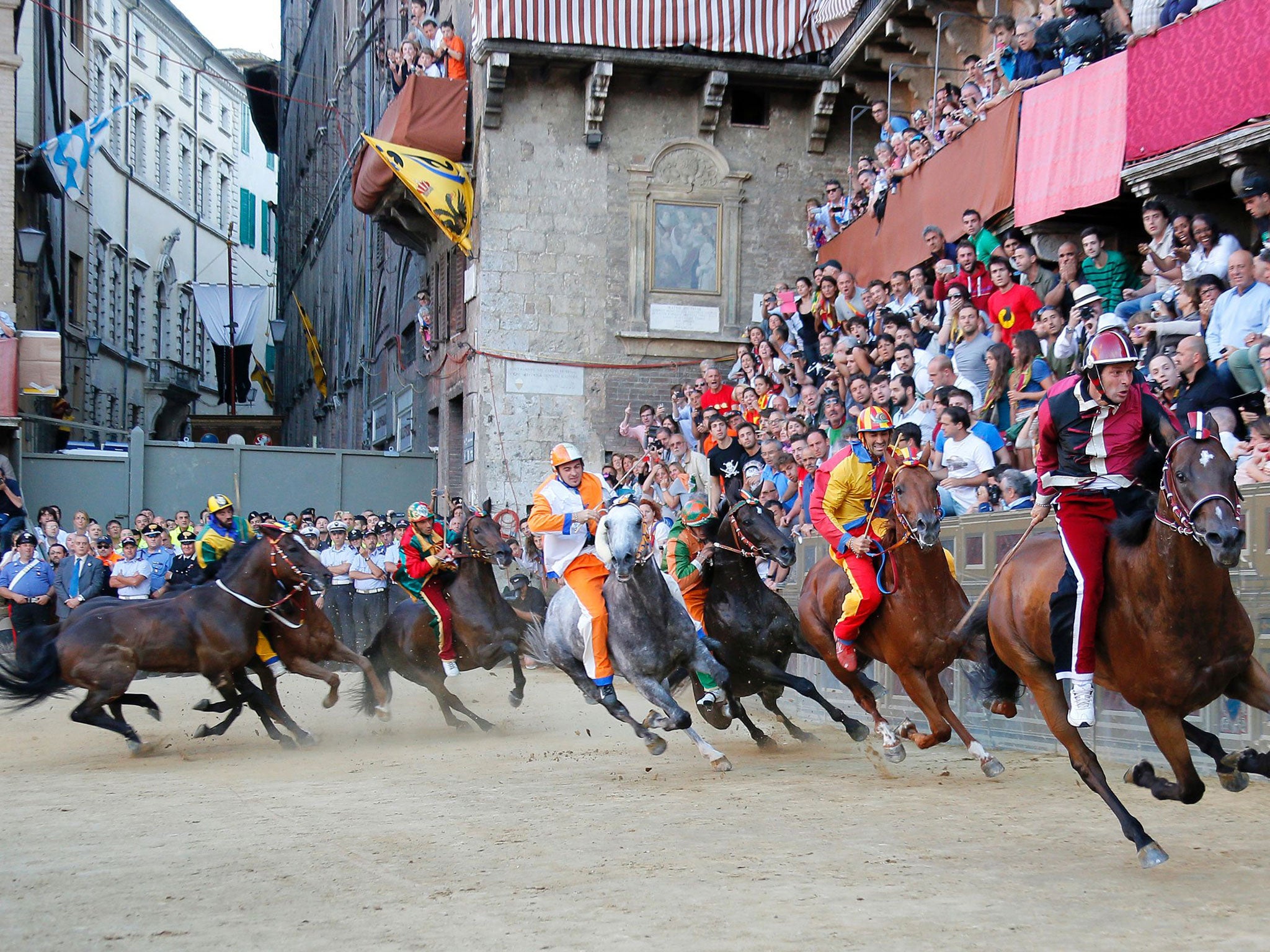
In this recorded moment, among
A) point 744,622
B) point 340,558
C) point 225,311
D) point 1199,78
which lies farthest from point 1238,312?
point 225,311

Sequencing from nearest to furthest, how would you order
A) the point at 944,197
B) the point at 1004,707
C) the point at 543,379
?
the point at 1004,707 < the point at 944,197 < the point at 543,379

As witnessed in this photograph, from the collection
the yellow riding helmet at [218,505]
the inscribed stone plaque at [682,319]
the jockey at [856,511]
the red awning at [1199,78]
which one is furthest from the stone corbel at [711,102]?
the jockey at [856,511]

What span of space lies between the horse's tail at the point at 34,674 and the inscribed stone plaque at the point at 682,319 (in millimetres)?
13842

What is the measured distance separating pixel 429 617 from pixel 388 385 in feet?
66.9

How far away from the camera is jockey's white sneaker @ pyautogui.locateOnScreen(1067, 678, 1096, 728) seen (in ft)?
21.4

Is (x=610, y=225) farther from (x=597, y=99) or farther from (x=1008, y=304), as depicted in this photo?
(x=1008, y=304)

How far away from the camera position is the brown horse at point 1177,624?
577 cm

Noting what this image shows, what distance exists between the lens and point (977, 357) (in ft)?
43.4

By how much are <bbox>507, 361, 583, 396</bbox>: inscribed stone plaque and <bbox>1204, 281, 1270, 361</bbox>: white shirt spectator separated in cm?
1439

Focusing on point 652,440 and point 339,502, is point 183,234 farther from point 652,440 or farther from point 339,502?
point 652,440

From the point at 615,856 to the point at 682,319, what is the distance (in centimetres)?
1818

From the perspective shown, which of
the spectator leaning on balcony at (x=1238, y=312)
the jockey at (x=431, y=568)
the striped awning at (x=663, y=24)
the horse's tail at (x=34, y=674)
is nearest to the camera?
the spectator leaning on balcony at (x=1238, y=312)

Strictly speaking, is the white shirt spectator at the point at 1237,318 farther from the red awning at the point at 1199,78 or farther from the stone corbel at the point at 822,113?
the stone corbel at the point at 822,113

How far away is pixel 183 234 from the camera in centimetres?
5316
